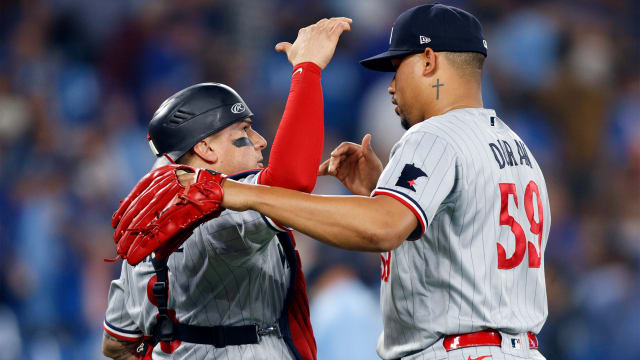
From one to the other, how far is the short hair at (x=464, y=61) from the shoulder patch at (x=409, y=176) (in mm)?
574

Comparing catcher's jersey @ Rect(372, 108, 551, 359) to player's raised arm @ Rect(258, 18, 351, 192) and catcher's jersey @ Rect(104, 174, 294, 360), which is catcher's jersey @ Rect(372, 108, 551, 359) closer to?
player's raised arm @ Rect(258, 18, 351, 192)

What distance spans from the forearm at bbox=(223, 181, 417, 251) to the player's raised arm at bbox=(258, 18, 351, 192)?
25cm

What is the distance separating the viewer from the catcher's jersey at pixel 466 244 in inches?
102

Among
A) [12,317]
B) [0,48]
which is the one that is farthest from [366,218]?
[0,48]

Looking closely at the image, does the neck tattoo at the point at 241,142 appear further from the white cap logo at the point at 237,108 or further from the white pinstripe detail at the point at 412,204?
the white pinstripe detail at the point at 412,204

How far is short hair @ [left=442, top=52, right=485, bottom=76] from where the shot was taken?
2.86 metres

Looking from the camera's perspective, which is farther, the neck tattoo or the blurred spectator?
the blurred spectator

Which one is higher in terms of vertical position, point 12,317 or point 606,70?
point 606,70

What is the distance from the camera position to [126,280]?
11.3ft

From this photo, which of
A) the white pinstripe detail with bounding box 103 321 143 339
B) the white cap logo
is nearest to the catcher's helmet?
the white cap logo

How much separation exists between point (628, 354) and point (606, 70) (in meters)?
3.24

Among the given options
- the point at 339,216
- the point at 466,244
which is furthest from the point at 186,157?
the point at 466,244

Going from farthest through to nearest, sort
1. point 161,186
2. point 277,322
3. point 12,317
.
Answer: point 12,317 → point 277,322 → point 161,186

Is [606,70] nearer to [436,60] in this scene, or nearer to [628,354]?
[628,354]
